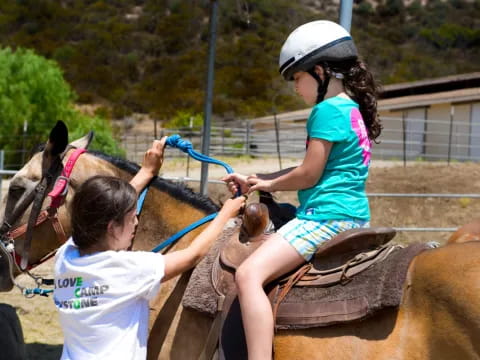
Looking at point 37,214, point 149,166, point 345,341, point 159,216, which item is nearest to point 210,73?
point 149,166

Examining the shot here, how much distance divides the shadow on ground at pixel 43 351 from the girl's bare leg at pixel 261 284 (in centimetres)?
332

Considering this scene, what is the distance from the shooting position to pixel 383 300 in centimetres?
192

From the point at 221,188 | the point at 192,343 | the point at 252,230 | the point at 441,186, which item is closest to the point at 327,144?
the point at 252,230

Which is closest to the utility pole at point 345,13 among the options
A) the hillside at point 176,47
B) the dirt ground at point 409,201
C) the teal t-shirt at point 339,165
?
the teal t-shirt at point 339,165

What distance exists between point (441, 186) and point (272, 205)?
12488 mm

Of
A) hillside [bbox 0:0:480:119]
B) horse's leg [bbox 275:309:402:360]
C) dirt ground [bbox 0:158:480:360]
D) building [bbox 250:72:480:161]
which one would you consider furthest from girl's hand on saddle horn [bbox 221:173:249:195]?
hillside [bbox 0:0:480:119]

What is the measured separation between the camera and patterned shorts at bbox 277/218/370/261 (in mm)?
2115

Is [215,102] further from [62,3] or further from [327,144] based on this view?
[327,144]

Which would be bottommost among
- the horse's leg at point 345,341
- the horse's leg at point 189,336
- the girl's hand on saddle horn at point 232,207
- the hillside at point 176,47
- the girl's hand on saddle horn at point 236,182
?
the horse's leg at point 189,336

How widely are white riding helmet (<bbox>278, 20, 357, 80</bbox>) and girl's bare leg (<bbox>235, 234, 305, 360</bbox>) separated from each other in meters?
0.75

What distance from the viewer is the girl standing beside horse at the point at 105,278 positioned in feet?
6.57

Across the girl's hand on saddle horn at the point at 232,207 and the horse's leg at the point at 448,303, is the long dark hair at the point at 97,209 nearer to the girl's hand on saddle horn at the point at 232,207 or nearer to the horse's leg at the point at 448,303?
the girl's hand on saddle horn at the point at 232,207

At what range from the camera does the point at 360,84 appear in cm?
231

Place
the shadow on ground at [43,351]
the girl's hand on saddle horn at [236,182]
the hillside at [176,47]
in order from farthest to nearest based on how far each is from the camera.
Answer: the hillside at [176,47] < the shadow on ground at [43,351] < the girl's hand on saddle horn at [236,182]
